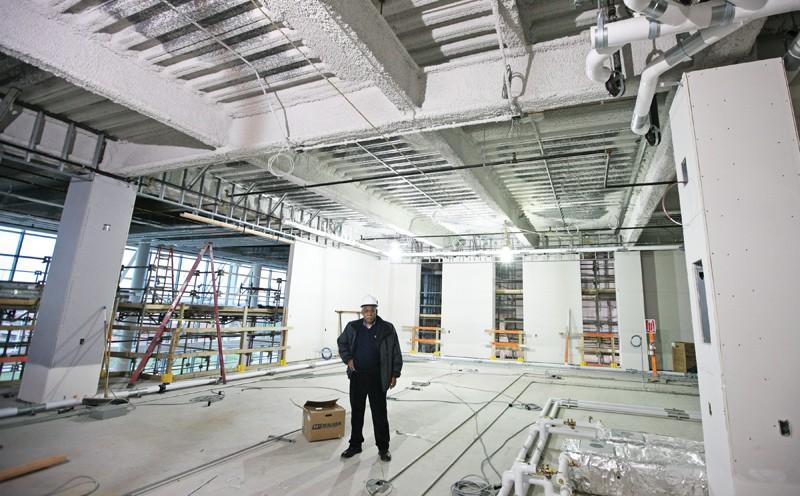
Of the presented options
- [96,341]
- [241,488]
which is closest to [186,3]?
[241,488]

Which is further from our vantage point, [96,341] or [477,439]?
[96,341]

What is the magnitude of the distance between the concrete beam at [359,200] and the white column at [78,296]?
2.28 m

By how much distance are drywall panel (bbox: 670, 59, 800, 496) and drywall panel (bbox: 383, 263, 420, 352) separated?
9815 millimetres

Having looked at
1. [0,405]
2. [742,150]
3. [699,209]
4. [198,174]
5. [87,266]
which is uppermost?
[198,174]

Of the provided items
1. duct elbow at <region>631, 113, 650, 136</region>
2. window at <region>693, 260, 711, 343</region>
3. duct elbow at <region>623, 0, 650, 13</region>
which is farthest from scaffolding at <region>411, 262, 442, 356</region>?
duct elbow at <region>623, 0, 650, 13</region>

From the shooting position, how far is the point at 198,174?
6.47 meters

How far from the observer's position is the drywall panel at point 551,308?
401 inches

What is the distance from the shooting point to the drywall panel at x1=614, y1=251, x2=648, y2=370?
9.30 m

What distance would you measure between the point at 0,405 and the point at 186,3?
531 cm

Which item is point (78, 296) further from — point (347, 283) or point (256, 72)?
Answer: point (347, 283)

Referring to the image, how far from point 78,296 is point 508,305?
10689mm

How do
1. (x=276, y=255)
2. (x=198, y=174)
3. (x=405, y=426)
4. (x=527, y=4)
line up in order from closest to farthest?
(x=527, y=4), (x=405, y=426), (x=198, y=174), (x=276, y=255)

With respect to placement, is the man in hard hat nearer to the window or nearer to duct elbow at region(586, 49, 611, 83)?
the window

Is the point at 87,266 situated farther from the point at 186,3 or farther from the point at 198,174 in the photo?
the point at 186,3
